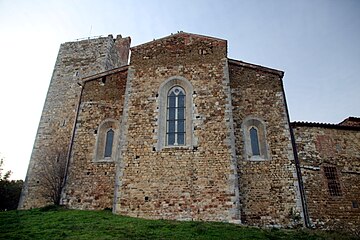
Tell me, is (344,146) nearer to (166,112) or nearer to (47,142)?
(166,112)

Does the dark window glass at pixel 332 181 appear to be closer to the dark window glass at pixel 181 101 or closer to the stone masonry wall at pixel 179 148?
the stone masonry wall at pixel 179 148

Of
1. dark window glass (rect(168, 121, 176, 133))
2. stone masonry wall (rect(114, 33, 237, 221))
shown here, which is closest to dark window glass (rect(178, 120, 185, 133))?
dark window glass (rect(168, 121, 176, 133))

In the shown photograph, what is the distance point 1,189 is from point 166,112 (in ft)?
47.3

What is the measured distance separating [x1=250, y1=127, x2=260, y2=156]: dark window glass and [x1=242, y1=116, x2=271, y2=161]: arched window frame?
0.06 meters

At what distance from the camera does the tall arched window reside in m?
14.2

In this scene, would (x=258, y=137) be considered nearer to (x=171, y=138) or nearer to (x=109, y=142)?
(x=171, y=138)

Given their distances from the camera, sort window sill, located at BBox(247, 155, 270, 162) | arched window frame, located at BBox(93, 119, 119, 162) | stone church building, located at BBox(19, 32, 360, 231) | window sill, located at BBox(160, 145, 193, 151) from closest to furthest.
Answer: stone church building, located at BBox(19, 32, 360, 231) < window sill, located at BBox(160, 145, 193, 151) < window sill, located at BBox(247, 155, 270, 162) < arched window frame, located at BBox(93, 119, 119, 162)

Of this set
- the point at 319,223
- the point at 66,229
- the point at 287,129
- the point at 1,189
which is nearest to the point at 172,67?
→ the point at 287,129

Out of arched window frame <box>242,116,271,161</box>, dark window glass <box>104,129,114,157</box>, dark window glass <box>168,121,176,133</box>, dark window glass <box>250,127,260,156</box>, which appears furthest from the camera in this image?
dark window glass <box>104,129,114,157</box>

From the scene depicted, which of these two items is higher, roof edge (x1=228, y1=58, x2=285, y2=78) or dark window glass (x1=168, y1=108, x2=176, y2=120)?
roof edge (x1=228, y1=58, x2=285, y2=78)

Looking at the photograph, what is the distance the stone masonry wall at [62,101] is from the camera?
19.6 metres

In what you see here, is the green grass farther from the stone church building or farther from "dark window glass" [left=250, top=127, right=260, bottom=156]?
"dark window glass" [left=250, top=127, right=260, bottom=156]

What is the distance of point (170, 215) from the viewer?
494 inches

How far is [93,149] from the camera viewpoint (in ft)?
51.2
